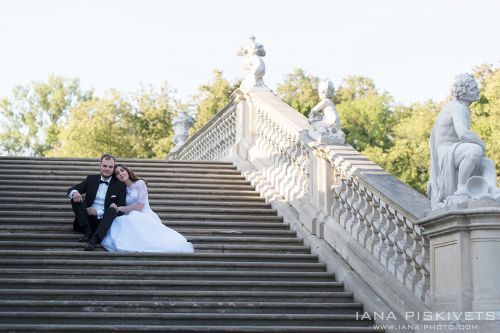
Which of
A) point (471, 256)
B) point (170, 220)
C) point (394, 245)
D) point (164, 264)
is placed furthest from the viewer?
point (170, 220)

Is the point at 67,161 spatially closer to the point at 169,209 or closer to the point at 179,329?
the point at 169,209

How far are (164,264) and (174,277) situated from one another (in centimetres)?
29

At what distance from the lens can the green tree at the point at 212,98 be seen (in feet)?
125

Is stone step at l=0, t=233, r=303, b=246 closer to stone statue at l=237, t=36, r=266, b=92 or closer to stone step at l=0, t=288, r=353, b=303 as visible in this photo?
stone step at l=0, t=288, r=353, b=303

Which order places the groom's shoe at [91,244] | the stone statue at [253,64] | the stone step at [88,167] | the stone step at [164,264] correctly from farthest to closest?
the stone statue at [253,64]
the stone step at [88,167]
the groom's shoe at [91,244]
the stone step at [164,264]

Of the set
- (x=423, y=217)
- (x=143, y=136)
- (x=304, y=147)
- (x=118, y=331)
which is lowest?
(x=118, y=331)

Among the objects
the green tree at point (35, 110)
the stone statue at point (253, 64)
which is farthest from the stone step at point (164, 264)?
the green tree at point (35, 110)

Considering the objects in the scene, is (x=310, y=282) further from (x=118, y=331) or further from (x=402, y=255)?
(x=118, y=331)

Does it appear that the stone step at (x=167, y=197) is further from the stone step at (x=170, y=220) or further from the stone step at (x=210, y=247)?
the stone step at (x=210, y=247)

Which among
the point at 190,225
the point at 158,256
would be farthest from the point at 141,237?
the point at 190,225

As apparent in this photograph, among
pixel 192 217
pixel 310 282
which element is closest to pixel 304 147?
pixel 192 217

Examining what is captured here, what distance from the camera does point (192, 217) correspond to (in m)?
11.6

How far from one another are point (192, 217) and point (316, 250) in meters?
1.78

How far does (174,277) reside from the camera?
31.5 feet
